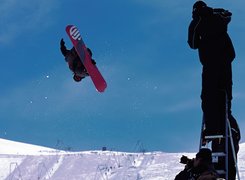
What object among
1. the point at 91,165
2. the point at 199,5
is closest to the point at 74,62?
the point at 199,5

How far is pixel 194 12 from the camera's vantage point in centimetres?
739

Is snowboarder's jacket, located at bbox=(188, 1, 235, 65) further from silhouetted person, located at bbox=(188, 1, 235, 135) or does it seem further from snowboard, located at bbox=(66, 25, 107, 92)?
snowboard, located at bbox=(66, 25, 107, 92)

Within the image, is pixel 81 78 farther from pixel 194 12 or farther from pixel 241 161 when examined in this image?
pixel 241 161

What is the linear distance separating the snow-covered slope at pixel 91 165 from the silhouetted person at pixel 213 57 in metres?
17.2

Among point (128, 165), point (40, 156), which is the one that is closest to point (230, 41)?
point (128, 165)

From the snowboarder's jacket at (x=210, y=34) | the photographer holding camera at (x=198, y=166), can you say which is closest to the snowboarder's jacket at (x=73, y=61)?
the snowboarder's jacket at (x=210, y=34)

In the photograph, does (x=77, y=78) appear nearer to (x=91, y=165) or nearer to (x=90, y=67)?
(x=90, y=67)

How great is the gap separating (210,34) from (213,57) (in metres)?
0.31

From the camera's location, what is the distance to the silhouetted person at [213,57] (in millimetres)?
7043

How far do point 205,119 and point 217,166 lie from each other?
0.74 m

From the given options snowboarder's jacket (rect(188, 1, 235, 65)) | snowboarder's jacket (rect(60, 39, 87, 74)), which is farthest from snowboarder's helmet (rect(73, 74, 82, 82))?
snowboarder's jacket (rect(188, 1, 235, 65))

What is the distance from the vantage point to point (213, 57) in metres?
7.18

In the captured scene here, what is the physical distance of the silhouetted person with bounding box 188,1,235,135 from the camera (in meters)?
7.04

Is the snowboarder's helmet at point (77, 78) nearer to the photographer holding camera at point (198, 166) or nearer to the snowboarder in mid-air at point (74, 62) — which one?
the snowboarder in mid-air at point (74, 62)
